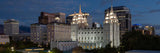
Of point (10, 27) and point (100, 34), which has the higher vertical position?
point (10, 27)

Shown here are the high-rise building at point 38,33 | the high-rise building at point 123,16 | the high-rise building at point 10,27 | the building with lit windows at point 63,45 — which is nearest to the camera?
the building with lit windows at point 63,45

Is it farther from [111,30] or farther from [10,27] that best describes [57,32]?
[10,27]

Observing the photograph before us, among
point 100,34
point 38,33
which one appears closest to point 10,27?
point 38,33

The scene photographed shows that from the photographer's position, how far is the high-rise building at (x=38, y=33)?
93688 millimetres

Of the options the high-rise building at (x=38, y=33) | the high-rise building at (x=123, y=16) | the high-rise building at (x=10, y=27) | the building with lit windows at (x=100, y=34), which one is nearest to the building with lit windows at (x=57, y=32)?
the high-rise building at (x=38, y=33)

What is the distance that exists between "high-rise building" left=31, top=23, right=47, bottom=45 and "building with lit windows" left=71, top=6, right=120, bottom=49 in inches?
786

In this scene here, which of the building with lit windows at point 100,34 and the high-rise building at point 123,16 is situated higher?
the high-rise building at point 123,16

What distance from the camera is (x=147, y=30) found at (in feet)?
617

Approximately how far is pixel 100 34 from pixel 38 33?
3824 centimetres

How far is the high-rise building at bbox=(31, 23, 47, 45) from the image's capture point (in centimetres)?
9369

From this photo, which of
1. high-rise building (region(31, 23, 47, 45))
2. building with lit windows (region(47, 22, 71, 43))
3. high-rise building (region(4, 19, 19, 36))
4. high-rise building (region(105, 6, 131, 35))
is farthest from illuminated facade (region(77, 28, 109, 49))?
high-rise building (region(4, 19, 19, 36))

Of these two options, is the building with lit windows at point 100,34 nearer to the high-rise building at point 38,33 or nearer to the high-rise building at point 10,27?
the high-rise building at point 38,33

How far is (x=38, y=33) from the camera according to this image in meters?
95.2

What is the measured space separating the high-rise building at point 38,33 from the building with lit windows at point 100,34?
20.0m
